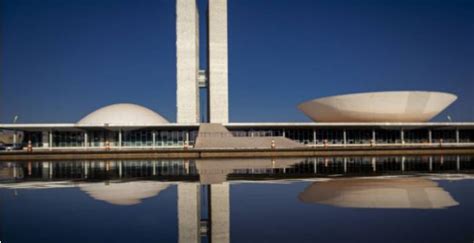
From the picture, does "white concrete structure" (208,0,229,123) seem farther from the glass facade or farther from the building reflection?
the building reflection

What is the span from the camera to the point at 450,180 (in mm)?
11477

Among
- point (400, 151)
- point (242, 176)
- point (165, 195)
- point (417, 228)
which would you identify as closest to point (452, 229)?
point (417, 228)

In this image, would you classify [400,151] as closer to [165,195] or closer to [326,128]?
[326,128]

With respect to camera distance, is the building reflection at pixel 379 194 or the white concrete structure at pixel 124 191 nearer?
the building reflection at pixel 379 194

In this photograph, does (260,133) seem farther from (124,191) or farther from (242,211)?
(242,211)

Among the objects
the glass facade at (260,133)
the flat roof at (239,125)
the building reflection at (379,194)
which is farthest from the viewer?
the glass facade at (260,133)

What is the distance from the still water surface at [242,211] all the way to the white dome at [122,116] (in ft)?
97.6

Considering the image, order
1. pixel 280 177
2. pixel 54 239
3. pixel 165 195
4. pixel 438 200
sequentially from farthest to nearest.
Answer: pixel 280 177 < pixel 165 195 < pixel 438 200 < pixel 54 239

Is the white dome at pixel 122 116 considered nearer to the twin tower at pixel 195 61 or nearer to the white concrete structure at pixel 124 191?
the twin tower at pixel 195 61

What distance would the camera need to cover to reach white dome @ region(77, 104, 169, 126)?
40.8 m

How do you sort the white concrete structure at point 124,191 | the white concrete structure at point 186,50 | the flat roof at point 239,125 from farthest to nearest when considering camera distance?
the white concrete structure at point 186,50 < the flat roof at point 239,125 < the white concrete structure at point 124,191

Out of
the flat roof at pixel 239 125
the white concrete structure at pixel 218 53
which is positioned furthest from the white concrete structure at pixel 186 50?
the flat roof at pixel 239 125

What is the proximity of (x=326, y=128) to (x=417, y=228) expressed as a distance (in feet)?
117

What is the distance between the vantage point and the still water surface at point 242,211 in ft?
18.1
